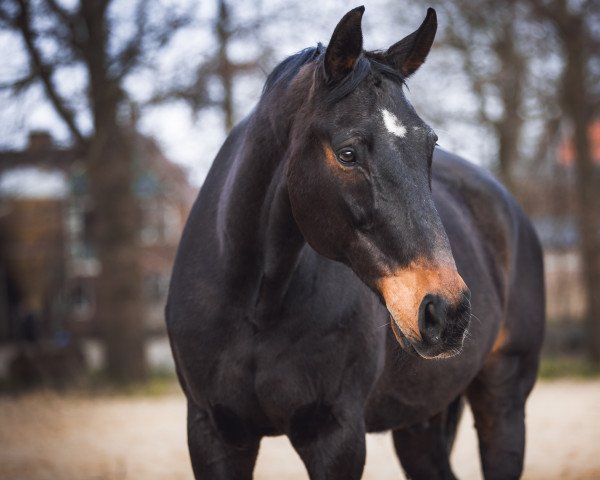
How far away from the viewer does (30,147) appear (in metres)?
11.3

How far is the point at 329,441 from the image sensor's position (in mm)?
2686

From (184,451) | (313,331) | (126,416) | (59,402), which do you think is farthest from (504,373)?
(59,402)

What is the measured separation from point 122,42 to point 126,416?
17.7 ft

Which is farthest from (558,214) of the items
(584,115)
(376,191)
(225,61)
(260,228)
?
(376,191)

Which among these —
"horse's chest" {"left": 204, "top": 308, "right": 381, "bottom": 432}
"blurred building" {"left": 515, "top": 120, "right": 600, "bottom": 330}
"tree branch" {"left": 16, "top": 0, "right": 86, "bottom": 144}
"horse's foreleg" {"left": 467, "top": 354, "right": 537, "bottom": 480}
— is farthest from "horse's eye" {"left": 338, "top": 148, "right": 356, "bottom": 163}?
"blurred building" {"left": 515, "top": 120, "right": 600, "bottom": 330}

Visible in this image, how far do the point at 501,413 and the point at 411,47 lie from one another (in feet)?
7.49

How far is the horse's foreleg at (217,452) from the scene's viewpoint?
2.86 metres

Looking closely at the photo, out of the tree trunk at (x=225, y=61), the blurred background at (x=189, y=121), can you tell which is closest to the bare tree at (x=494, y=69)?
the blurred background at (x=189, y=121)

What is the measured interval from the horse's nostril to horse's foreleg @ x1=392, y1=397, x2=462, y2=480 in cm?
224

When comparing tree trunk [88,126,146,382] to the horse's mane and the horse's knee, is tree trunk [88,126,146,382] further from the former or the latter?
the horse's knee

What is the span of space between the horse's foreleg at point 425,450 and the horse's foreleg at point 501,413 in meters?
0.22

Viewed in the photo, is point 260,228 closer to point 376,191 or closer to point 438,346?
point 376,191

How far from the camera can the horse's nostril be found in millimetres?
2098

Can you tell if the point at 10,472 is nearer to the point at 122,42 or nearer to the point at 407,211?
the point at 407,211
